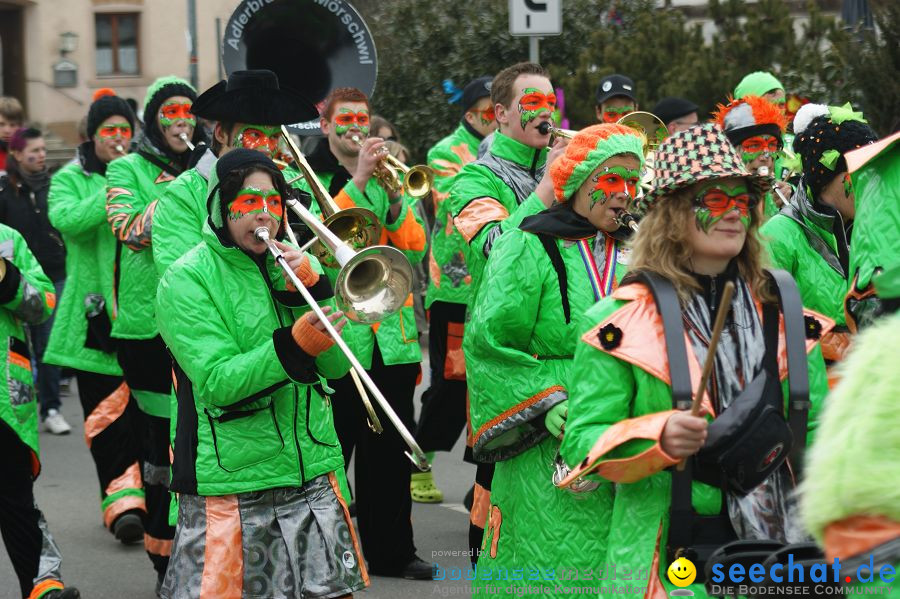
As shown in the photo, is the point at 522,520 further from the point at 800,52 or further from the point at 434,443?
the point at 800,52

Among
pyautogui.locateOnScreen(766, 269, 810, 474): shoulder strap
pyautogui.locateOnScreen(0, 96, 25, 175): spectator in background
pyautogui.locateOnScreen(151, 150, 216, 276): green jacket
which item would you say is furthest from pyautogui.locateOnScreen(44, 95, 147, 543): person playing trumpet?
pyautogui.locateOnScreen(766, 269, 810, 474): shoulder strap

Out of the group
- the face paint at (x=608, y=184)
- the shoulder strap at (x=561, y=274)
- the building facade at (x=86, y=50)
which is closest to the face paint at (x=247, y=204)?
the shoulder strap at (x=561, y=274)

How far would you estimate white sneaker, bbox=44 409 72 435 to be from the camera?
10328 mm

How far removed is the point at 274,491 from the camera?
4.51 meters

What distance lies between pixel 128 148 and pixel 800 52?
21.5 ft

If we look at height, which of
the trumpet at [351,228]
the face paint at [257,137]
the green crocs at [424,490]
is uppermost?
the face paint at [257,137]

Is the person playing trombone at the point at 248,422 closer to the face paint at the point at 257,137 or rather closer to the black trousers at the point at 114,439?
the face paint at the point at 257,137

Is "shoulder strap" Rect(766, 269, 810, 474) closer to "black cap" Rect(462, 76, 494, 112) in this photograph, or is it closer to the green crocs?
the green crocs

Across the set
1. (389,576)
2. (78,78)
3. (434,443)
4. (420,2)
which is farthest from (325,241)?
(78,78)

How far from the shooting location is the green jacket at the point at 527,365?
439 cm

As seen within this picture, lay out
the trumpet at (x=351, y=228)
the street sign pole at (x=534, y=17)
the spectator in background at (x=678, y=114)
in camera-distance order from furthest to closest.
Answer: the street sign pole at (x=534, y=17), the spectator in background at (x=678, y=114), the trumpet at (x=351, y=228)

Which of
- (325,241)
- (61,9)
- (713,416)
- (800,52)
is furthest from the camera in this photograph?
(61,9)

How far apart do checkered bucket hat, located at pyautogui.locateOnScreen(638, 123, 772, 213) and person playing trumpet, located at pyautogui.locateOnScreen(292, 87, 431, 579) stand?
10.1 feet

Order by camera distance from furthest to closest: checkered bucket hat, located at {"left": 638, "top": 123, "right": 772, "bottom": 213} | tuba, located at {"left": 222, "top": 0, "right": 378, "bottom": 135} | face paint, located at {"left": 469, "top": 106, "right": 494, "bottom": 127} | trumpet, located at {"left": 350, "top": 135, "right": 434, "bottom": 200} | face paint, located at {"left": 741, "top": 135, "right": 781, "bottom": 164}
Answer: face paint, located at {"left": 469, "top": 106, "right": 494, "bottom": 127} → tuba, located at {"left": 222, "top": 0, "right": 378, "bottom": 135} → trumpet, located at {"left": 350, "top": 135, "right": 434, "bottom": 200} → face paint, located at {"left": 741, "top": 135, "right": 781, "bottom": 164} → checkered bucket hat, located at {"left": 638, "top": 123, "right": 772, "bottom": 213}
